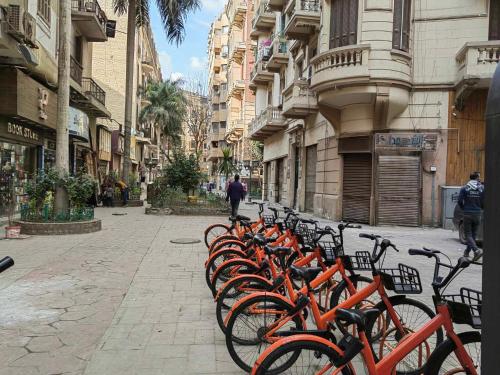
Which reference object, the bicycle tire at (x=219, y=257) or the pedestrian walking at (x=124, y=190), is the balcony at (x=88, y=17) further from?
the bicycle tire at (x=219, y=257)

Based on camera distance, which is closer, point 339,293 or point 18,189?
point 339,293

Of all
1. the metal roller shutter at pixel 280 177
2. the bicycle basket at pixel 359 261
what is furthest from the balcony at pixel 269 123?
the bicycle basket at pixel 359 261

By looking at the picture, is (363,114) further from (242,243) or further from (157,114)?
(157,114)

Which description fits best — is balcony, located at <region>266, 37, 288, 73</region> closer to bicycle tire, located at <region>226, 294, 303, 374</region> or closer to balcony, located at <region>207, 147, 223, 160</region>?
bicycle tire, located at <region>226, 294, 303, 374</region>

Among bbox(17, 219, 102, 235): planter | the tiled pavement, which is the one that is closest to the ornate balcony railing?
bbox(17, 219, 102, 235): planter

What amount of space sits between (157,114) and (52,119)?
34407mm

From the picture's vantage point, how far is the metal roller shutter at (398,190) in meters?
15.6

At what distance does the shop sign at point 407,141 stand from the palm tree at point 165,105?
37226 millimetres

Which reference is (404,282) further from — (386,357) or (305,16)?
(305,16)

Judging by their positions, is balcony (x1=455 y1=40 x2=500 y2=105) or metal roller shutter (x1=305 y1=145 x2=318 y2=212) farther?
metal roller shutter (x1=305 y1=145 x2=318 y2=212)

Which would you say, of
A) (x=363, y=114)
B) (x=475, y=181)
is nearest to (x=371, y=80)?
(x=363, y=114)

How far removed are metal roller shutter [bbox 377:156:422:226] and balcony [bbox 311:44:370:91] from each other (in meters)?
3.01

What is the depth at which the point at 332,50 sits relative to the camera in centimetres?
1532

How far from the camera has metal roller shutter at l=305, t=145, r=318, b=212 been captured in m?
20.8
